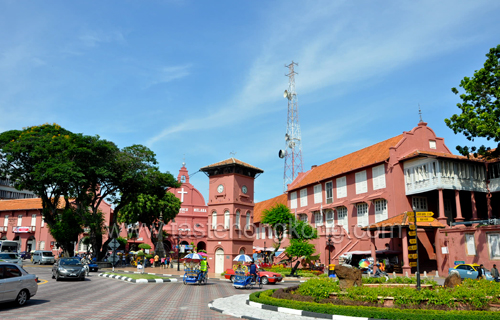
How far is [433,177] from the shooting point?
2972 cm

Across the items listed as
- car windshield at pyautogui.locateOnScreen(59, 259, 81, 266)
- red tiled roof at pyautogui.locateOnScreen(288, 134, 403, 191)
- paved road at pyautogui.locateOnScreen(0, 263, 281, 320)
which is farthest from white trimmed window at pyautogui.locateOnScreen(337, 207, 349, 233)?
car windshield at pyautogui.locateOnScreen(59, 259, 81, 266)

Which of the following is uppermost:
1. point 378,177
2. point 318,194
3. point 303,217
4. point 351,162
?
point 351,162

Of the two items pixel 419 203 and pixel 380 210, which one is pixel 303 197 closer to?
pixel 380 210

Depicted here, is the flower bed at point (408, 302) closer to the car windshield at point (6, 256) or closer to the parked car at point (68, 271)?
the parked car at point (68, 271)

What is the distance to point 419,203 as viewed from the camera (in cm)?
3231

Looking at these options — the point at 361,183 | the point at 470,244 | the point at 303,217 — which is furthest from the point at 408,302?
the point at 303,217

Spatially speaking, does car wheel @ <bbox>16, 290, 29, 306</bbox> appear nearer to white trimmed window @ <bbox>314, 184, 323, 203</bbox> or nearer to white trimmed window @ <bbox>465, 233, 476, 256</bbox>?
white trimmed window @ <bbox>465, 233, 476, 256</bbox>

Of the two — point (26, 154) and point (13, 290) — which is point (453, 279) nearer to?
point (13, 290)

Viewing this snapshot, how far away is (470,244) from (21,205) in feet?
197

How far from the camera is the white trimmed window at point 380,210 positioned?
107 feet

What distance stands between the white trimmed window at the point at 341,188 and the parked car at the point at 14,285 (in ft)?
98.0

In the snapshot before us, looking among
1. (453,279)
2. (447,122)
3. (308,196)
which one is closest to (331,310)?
(453,279)

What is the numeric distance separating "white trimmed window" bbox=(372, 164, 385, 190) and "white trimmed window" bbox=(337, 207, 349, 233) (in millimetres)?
4746

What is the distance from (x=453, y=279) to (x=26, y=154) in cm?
3657
